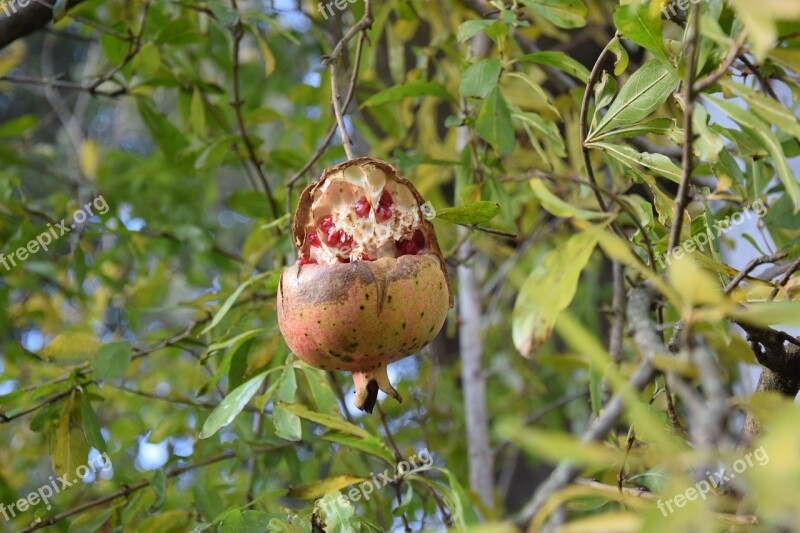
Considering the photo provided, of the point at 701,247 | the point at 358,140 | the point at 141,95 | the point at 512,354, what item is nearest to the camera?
the point at 701,247

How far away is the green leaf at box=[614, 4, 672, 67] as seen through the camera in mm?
640

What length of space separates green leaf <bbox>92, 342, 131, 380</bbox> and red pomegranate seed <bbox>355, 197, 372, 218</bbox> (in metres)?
0.43

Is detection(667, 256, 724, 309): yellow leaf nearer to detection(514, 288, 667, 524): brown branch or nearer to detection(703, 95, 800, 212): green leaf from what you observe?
detection(514, 288, 667, 524): brown branch

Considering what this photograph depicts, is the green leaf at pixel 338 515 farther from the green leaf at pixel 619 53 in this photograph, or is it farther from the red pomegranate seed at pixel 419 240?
the green leaf at pixel 619 53

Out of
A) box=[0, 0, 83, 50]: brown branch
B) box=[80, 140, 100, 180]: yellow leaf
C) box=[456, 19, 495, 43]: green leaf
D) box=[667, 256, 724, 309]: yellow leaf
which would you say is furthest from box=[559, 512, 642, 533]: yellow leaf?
box=[80, 140, 100, 180]: yellow leaf

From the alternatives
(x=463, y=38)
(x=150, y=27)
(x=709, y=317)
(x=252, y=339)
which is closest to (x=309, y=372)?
(x=252, y=339)

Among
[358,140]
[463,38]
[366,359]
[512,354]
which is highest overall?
[463,38]

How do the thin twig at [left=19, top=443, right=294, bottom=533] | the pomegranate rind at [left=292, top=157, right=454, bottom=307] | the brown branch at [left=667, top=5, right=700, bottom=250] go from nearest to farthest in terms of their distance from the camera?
1. the brown branch at [left=667, top=5, right=700, bottom=250]
2. the pomegranate rind at [left=292, top=157, right=454, bottom=307]
3. the thin twig at [left=19, top=443, right=294, bottom=533]

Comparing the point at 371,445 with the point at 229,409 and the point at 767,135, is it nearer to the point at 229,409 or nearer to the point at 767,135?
the point at 229,409

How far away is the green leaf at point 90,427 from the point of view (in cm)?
93

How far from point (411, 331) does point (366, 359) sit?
1.9 inches

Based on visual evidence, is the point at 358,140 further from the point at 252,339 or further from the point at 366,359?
the point at 366,359

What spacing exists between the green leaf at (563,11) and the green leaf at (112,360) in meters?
0.65

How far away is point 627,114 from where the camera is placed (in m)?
0.72
